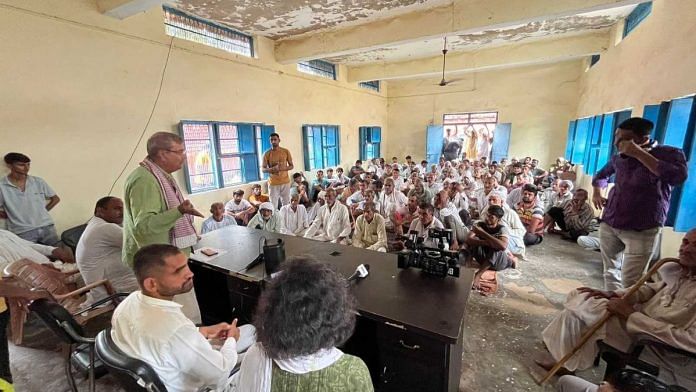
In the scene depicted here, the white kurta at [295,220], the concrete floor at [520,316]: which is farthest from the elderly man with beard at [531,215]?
the white kurta at [295,220]

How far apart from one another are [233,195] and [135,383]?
191 inches

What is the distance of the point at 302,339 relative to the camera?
894mm

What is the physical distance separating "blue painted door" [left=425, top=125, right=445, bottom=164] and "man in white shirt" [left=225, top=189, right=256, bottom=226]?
7.75 m

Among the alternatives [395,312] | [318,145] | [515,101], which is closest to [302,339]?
[395,312]

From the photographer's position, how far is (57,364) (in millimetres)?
2361

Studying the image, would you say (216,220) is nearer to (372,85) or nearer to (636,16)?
(636,16)

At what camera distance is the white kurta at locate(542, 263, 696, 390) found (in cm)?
157

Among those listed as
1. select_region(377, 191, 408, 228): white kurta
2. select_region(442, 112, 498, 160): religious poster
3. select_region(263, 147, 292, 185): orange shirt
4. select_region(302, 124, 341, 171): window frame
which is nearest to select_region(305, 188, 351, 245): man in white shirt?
select_region(377, 191, 408, 228): white kurta

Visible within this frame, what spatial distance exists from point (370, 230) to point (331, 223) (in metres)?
0.76

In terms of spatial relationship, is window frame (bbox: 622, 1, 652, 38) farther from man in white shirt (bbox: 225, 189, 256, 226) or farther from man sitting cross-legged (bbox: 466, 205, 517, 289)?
man in white shirt (bbox: 225, 189, 256, 226)

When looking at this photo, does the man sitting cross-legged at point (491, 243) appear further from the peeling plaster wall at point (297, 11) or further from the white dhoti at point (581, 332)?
the peeling plaster wall at point (297, 11)

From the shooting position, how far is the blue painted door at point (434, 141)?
430 inches

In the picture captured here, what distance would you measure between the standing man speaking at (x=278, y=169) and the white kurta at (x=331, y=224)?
1383 mm

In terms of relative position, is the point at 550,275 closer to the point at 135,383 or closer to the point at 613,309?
the point at 613,309
